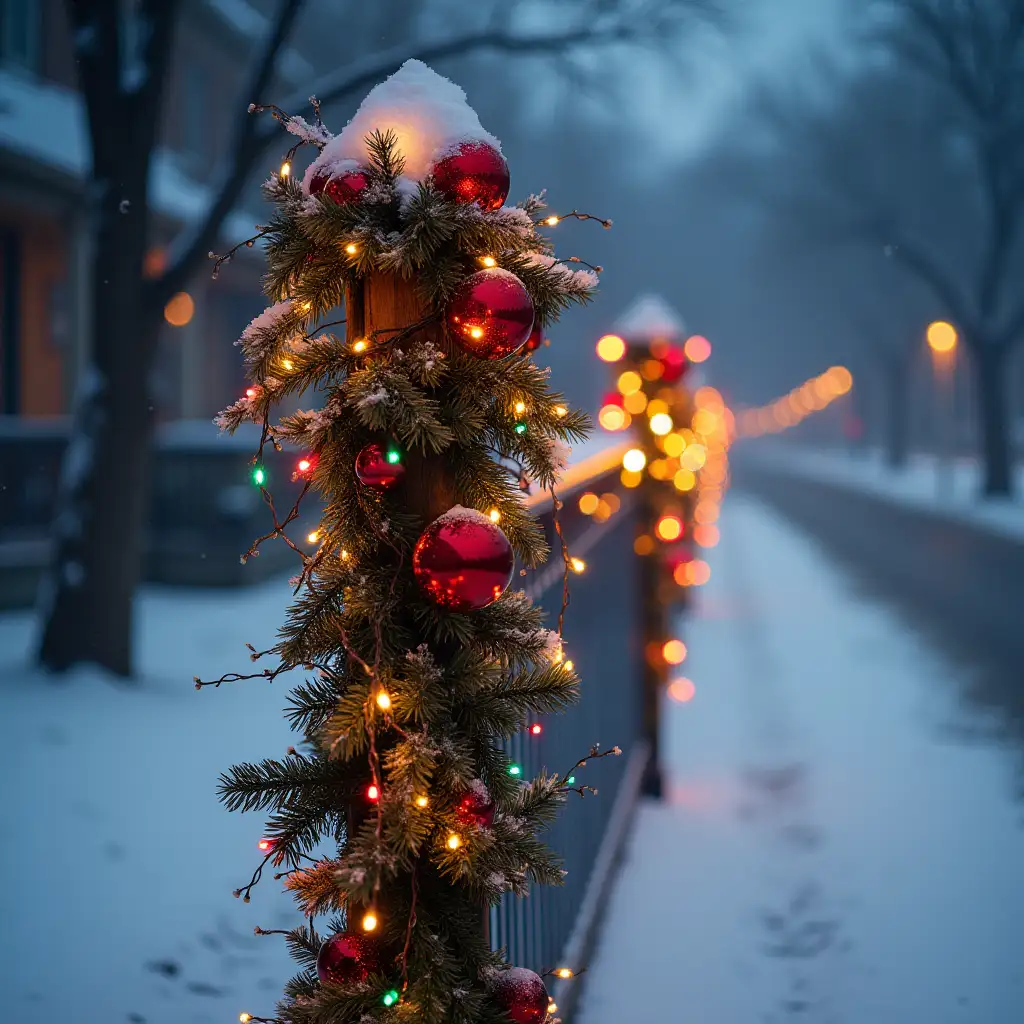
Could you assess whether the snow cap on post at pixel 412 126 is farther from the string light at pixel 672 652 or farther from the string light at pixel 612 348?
the string light at pixel 612 348

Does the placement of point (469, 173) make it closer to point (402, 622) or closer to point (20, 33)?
point (402, 622)

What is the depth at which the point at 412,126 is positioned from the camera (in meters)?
2.21

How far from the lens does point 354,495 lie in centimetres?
223

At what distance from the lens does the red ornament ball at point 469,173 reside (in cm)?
217

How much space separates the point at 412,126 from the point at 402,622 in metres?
0.96

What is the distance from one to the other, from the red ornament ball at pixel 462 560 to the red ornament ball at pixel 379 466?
0.12m

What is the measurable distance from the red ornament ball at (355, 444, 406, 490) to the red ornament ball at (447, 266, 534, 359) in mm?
258

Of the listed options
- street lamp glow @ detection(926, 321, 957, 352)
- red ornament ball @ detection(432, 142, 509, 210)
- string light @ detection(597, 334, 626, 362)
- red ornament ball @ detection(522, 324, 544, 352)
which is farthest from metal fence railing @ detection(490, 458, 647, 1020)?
street lamp glow @ detection(926, 321, 957, 352)

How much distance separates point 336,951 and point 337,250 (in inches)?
52.8

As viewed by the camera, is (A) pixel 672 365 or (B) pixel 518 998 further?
(A) pixel 672 365

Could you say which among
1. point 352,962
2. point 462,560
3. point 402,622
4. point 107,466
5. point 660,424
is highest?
point 660,424

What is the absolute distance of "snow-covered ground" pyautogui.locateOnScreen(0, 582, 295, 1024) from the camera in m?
4.04

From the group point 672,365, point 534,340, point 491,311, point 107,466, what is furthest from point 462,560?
point 672,365

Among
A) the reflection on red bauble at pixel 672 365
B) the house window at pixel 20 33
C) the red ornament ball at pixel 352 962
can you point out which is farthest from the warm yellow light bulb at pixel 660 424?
the house window at pixel 20 33
